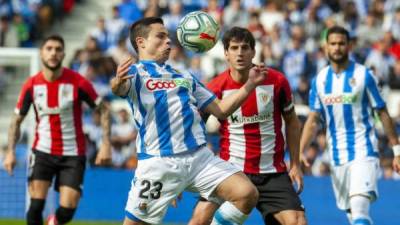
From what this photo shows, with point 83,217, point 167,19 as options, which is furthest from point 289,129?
point 167,19

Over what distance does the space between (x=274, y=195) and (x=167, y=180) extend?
1.40 metres

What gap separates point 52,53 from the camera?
11469mm

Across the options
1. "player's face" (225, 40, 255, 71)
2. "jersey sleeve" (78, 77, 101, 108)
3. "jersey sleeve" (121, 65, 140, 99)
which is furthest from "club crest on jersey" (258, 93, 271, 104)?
"jersey sleeve" (78, 77, 101, 108)

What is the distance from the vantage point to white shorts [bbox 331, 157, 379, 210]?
996 centimetres

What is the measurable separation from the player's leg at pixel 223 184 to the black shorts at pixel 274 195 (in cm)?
79

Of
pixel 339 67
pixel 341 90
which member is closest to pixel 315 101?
pixel 341 90

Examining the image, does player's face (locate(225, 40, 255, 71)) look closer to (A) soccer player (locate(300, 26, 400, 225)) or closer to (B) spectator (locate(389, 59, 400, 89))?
(A) soccer player (locate(300, 26, 400, 225))

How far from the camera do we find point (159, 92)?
8.01 meters

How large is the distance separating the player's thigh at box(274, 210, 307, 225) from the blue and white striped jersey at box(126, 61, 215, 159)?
3.90ft

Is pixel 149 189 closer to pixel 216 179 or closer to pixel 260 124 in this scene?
pixel 216 179

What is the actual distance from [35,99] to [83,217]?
4.53 m

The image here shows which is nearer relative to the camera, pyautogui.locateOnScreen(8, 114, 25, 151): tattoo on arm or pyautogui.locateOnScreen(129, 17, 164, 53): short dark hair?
pyautogui.locateOnScreen(129, 17, 164, 53): short dark hair

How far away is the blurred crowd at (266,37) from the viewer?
18375 millimetres

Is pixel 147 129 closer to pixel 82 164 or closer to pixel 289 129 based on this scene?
pixel 289 129
